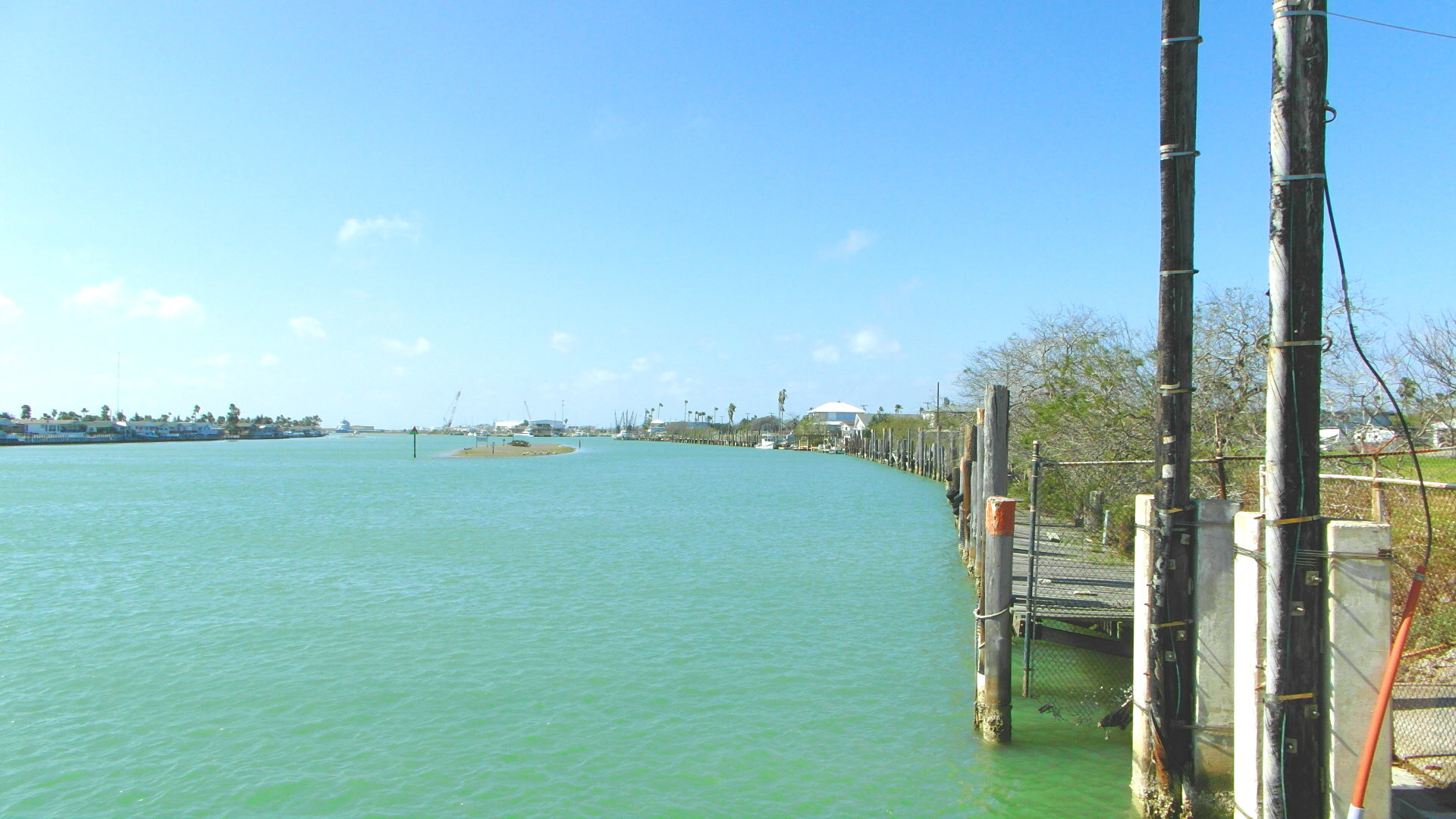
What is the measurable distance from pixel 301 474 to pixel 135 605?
2070 inches

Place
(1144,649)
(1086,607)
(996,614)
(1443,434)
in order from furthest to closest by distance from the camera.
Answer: (1443,434) → (1086,607) → (996,614) → (1144,649)

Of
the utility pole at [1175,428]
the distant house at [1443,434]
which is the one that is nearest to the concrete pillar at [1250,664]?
the utility pole at [1175,428]

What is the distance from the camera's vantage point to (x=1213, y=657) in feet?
21.2

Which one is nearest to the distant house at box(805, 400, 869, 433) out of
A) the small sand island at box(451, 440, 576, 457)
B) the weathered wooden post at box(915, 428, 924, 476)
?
the small sand island at box(451, 440, 576, 457)

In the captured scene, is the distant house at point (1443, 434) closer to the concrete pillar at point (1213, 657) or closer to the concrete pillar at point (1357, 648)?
the concrete pillar at point (1213, 657)

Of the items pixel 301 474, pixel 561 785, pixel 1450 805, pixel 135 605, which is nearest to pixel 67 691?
pixel 135 605

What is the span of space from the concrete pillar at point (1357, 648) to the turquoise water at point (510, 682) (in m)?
3.05

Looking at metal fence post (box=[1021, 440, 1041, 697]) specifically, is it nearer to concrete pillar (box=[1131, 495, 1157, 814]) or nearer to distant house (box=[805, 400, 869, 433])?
concrete pillar (box=[1131, 495, 1157, 814])

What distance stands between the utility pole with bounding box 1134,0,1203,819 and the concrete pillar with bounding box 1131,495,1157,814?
0.05 m

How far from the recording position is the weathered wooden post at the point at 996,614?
8461mm

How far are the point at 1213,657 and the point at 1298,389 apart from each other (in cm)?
242

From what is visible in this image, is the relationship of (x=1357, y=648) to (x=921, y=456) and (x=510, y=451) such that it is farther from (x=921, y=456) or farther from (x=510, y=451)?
(x=510, y=451)

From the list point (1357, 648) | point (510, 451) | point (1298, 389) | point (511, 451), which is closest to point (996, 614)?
point (1357, 648)

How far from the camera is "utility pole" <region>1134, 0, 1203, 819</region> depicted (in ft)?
21.0
